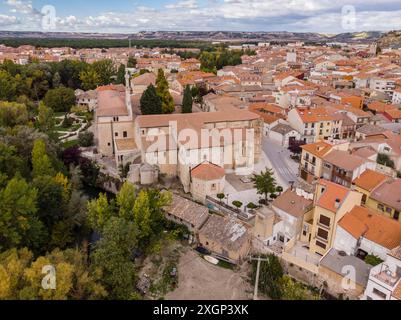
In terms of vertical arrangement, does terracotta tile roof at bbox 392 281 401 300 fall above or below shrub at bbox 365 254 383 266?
above

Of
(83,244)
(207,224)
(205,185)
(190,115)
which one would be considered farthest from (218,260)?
(190,115)

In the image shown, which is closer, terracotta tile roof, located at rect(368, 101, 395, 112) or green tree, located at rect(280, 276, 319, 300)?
green tree, located at rect(280, 276, 319, 300)

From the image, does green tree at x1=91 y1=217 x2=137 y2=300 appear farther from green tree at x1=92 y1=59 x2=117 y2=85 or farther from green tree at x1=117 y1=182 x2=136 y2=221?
green tree at x1=92 y1=59 x2=117 y2=85

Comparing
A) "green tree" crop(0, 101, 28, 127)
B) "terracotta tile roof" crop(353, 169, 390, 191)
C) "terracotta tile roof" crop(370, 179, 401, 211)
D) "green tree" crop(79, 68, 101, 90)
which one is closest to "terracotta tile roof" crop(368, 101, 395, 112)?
"terracotta tile roof" crop(353, 169, 390, 191)

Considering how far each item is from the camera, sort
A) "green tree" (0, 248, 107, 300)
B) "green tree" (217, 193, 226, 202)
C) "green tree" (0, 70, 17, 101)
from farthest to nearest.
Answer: "green tree" (0, 70, 17, 101)
"green tree" (217, 193, 226, 202)
"green tree" (0, 248, 107, 300)

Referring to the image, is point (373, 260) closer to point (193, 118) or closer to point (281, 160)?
point (281, 160)

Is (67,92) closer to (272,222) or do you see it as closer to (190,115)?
(190,115)
